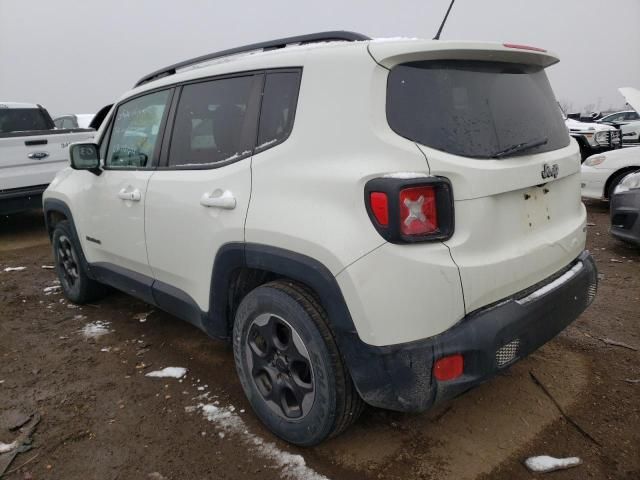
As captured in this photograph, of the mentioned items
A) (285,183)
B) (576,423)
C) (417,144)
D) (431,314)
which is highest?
(417,144)

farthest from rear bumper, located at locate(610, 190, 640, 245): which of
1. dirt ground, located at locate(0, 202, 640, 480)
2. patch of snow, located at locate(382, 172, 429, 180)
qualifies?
patch of snow, located at locate(382, 172, 429, 180)

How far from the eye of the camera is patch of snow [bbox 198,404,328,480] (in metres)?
2.13

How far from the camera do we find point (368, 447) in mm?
→ 2291

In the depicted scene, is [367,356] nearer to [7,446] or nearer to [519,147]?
[519,147]

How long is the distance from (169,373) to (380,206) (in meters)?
1.99

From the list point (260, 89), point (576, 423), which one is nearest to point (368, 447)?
point (576, 423)

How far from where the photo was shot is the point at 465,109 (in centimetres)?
195

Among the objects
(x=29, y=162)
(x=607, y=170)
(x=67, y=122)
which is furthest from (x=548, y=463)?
(x=67, y=122)

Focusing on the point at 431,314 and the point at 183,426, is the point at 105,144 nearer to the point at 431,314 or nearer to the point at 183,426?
the point at 183,426

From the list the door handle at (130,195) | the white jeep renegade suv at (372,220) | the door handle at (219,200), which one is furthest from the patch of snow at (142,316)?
the door handle at (219,200)

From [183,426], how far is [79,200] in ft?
6.84

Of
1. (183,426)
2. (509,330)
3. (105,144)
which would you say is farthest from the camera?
(105,144)

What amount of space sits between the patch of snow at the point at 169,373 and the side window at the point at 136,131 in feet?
4.25

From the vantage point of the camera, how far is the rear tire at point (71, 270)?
405cm
